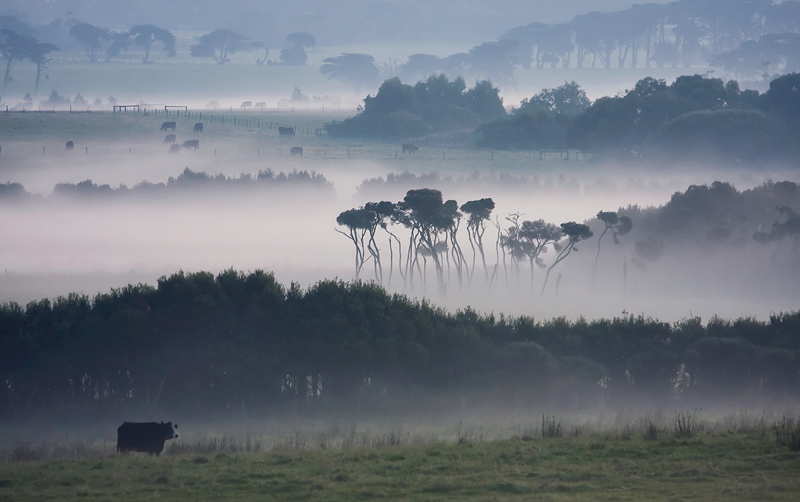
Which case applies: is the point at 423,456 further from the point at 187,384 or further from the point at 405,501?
the point at 187,384

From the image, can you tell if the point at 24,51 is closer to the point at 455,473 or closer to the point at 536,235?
the point at 536,235

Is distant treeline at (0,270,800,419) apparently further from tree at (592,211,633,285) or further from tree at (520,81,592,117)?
tree at (520,81,592,117)

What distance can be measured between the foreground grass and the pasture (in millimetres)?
22

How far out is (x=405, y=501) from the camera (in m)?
16.2

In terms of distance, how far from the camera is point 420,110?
481 ft

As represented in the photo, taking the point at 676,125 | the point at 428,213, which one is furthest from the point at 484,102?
the point at 428,213

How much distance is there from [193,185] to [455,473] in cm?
9827

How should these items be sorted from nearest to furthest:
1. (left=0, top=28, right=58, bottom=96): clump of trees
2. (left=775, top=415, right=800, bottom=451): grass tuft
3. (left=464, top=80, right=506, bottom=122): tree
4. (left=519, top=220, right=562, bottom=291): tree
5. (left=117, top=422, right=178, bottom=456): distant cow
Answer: (left=775, top=415, right=800, bottom=451): grass tuft → (left=117, top=422, right=178, bottom=456): distant cow → (left=519, top=220, right=562, bottom=291): tree → (left=464, top=80, right=506, bottom=122): tree → (left=0, top=28, right=58, bottom=96): clump of trees

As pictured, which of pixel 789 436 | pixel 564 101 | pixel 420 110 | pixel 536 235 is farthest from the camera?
pixel 564 101

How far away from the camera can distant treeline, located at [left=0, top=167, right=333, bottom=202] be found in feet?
353

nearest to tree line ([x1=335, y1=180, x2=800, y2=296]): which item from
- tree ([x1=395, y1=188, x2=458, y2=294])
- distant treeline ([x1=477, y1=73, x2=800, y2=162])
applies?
tree ([x1=395, y1=188, x2=458, y2=294])

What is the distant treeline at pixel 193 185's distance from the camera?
107562 millimetres

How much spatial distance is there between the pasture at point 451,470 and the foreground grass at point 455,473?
0.02 metres

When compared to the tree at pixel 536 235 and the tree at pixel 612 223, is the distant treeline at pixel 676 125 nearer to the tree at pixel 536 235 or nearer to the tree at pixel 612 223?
the tree at pixel 612 223
